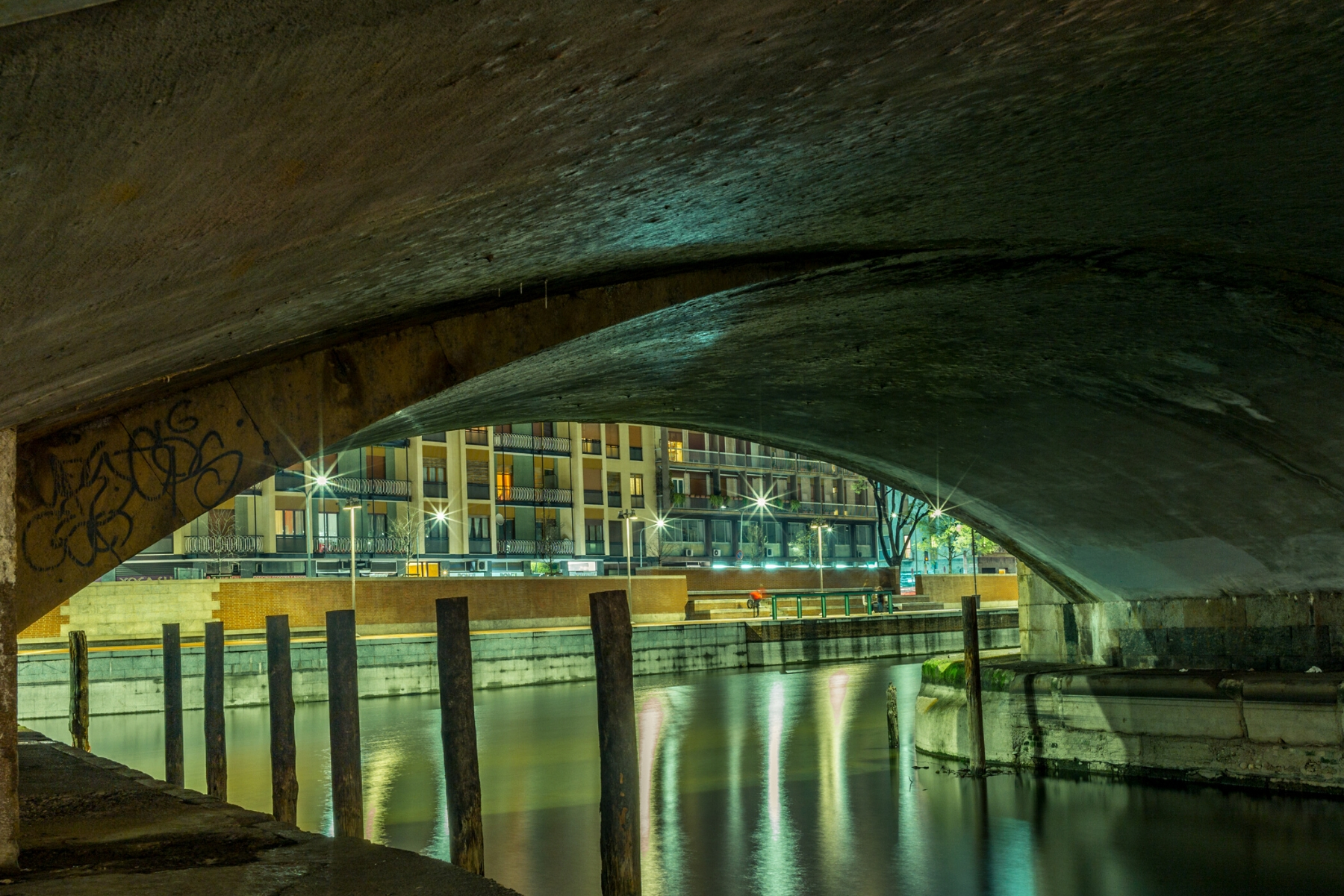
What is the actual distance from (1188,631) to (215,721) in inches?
434

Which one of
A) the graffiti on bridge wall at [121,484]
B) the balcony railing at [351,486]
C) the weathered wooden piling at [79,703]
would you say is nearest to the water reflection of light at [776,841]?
the graffiti on bridge wall at [121,484]

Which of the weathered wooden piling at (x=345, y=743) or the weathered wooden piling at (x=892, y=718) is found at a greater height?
the weathered wooden piling at (x=345, y=743)

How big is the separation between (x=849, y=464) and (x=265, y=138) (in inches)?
566

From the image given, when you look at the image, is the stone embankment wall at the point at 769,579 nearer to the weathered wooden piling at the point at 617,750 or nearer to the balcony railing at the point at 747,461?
the balcony railing at the point at 747,461

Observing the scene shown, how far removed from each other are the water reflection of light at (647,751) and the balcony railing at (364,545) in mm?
24550

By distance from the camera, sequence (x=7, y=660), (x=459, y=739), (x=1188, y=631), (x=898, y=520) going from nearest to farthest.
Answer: (x=7, y=660), (x=459, y=739), (x=1188, y=631), (x=898, y=520)

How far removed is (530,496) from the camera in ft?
199

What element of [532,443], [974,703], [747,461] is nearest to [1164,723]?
[974,703]

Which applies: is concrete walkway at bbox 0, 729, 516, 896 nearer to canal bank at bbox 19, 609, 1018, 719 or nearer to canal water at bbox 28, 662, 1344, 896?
canal water at bbox 28, 662, 1344, 896

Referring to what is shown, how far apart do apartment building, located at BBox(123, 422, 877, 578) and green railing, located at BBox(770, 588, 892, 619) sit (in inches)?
224

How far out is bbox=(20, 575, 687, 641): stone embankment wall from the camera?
32062 mm

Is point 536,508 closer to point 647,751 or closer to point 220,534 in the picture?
point 220,534

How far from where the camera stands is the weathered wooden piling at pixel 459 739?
10195mm

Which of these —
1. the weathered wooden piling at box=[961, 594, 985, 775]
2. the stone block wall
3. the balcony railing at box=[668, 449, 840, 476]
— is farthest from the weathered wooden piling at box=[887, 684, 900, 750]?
the balcony railing at box=[668, 449, 840, 476]
